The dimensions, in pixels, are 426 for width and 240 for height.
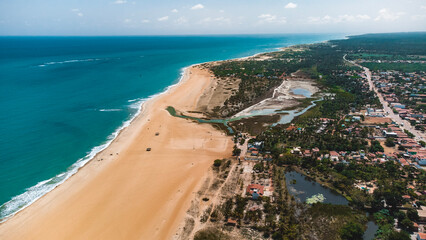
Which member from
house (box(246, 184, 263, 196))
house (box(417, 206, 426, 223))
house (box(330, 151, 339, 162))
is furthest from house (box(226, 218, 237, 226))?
house (box(330, 151, 339, 162))

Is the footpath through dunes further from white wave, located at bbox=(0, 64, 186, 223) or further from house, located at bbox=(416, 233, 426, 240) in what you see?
house, located at bbox=(416, 233, 426, 240)

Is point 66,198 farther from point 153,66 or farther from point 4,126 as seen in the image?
point 153,66

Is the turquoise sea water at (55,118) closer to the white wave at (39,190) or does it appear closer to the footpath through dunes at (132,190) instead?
the white wave at (39,190)

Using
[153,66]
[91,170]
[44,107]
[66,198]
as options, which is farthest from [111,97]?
[153,66]

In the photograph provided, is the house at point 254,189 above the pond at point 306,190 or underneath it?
above

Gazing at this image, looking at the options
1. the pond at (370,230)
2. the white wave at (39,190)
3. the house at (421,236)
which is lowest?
the pond at (370,230)

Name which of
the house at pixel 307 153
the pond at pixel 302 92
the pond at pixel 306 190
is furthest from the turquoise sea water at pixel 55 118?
the pond at pixel 302 92

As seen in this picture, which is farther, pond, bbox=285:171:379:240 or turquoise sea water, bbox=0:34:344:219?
turquoise sea water, bbox=0:34:344:219
